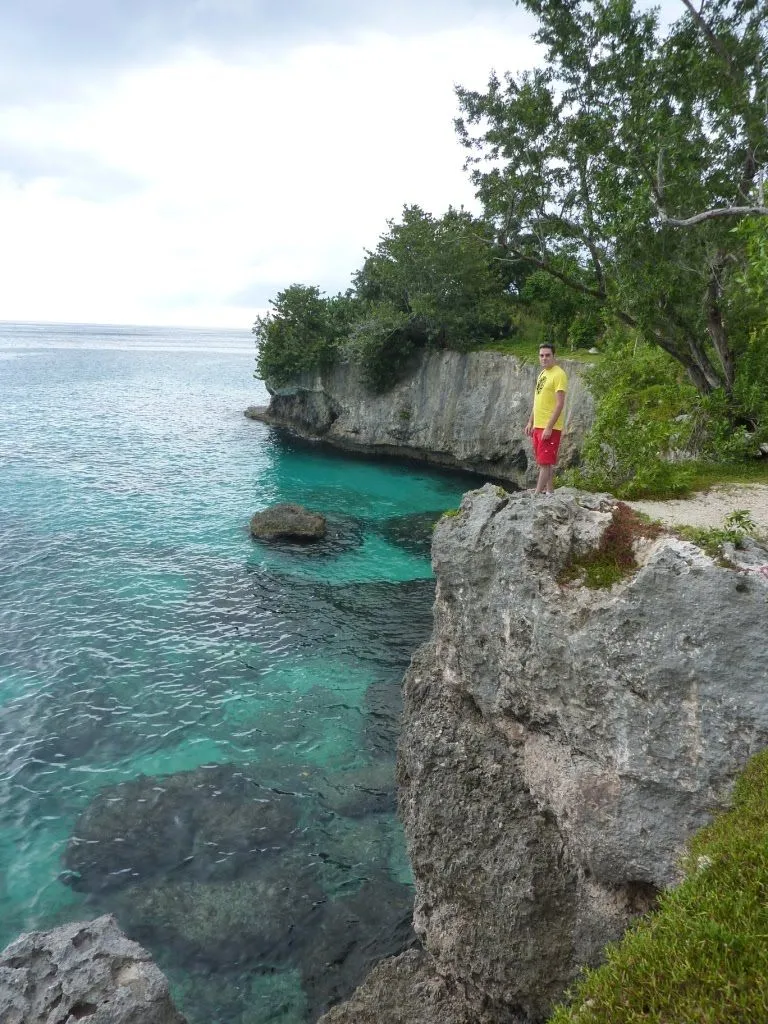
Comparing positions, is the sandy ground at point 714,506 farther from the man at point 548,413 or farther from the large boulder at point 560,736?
the man at point 548,413

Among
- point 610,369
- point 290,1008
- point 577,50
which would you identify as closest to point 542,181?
point 577,50

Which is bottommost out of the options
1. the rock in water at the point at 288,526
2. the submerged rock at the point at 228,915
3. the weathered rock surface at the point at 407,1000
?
the submerged rock at the point at 228,915

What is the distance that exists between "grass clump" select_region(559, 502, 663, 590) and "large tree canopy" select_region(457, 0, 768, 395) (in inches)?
279

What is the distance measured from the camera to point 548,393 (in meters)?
12.0

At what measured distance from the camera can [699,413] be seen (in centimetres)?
1589

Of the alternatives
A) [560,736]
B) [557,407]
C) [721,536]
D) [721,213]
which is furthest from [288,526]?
[721,536]

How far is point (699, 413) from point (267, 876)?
47.1ft

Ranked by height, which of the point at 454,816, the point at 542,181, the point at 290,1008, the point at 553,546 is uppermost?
the point at 542,181

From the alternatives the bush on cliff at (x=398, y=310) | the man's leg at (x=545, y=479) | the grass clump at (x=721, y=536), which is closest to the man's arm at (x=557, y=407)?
the man's leg at (x=545, y=479)

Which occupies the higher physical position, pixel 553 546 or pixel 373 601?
pixel 553 546

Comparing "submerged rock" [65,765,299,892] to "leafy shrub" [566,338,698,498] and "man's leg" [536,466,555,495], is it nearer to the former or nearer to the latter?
"man's leg" [536,466,555,495]

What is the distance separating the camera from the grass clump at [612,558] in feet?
28.9

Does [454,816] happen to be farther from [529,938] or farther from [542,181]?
[542,181]

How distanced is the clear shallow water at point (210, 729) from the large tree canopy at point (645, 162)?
12017mm
